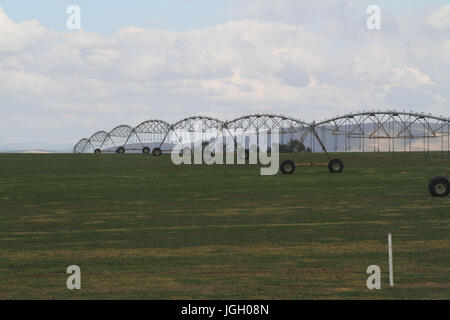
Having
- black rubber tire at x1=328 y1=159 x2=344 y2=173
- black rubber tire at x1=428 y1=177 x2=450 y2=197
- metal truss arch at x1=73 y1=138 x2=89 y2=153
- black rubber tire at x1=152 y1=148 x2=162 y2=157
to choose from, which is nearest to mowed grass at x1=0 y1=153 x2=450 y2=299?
black rubber tire at x1=428 y1=177 x2=450 y2=197

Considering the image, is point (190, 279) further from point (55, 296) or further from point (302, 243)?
point (302, 243)

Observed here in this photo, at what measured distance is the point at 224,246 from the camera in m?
13.4

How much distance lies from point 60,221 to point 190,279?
28.9 ft

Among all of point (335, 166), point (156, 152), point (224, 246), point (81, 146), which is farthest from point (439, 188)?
point (81, 146)

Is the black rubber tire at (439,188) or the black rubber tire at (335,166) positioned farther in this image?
the black rubber tire at (335,166)

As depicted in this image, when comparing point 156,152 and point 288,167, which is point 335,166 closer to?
point 288,167

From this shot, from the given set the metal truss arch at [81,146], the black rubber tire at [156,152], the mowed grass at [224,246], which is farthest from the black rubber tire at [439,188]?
the metal truss arch at [81,146]

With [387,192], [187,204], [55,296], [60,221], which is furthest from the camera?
[387,192]

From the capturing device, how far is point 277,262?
1158 centimetres

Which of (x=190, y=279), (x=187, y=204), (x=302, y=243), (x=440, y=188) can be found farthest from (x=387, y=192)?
(x=190, y=279)

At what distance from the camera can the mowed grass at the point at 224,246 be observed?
31.7ft

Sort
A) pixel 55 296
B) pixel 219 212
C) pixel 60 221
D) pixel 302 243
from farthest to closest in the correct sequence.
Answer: pixel 219 212 < pixel 60 221 < pixel 302 243 < pixel 55 296

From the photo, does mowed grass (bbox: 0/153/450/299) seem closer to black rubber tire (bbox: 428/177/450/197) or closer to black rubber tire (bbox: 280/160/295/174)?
black rubber tire (bbox: 428/177/450/197)

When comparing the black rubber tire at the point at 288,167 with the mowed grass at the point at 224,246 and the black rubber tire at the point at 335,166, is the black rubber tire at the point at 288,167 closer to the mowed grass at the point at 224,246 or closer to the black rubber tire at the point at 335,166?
the black rubber tire at the point at 335,166
